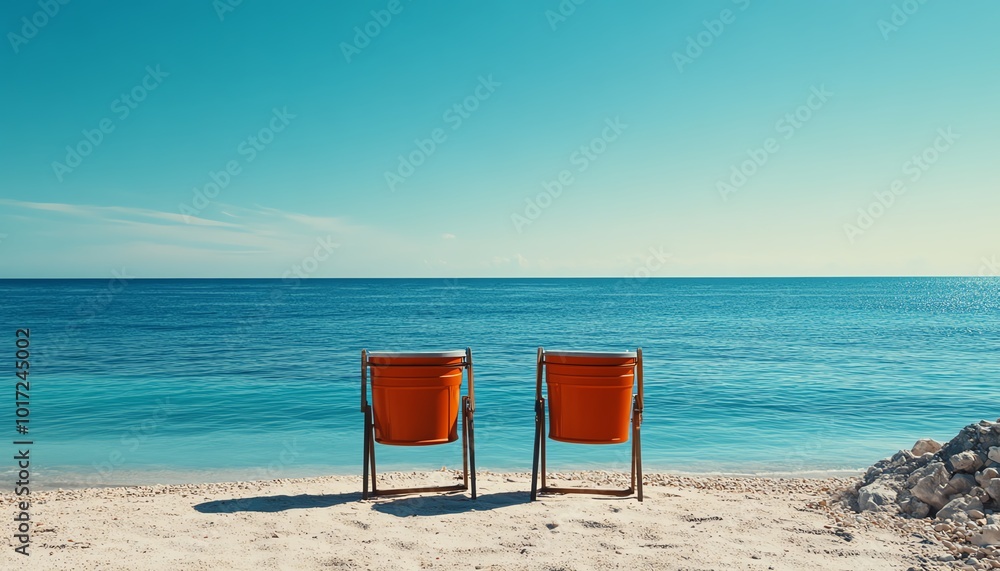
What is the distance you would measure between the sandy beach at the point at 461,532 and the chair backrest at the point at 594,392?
1.75 ft

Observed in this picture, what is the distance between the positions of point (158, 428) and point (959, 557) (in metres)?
9.36

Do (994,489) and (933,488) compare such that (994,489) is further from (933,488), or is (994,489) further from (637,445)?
(637,445)

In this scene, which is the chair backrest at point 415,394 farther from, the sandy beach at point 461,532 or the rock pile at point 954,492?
the rock pile at point 954,492

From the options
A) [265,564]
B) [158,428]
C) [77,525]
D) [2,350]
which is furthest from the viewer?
[2,350]

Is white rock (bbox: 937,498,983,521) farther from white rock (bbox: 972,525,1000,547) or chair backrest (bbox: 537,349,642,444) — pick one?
chair backrest (bbox: 537,349,642,444)

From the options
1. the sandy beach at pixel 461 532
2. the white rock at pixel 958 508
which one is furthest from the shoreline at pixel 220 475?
the white rock at pixel 958 508

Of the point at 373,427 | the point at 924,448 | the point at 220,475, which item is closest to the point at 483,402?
the point at 220,475

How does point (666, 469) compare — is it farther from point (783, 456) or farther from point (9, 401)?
point (9, 401)

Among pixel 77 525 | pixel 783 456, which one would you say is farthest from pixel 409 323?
pixel 77 525

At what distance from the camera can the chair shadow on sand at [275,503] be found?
472cm

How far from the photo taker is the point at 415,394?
4945 millimetres

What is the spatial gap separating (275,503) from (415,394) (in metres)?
1.29

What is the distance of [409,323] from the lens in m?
33.7

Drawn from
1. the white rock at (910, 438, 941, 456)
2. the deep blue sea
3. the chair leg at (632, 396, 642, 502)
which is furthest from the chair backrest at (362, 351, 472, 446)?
the white rock at (910, 438, 941, 456)
